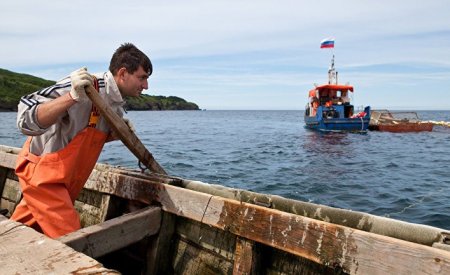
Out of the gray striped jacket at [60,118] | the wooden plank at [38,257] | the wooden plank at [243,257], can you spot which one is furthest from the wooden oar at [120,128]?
the wooden plank at [243,257]

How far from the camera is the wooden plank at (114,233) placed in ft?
9.53

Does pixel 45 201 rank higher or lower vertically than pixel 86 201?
higher

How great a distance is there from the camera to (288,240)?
2721 millimetres

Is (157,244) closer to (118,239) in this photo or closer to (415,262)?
(118,239)

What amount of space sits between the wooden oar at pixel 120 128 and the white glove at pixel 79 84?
54mm

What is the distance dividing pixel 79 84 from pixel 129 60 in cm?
59

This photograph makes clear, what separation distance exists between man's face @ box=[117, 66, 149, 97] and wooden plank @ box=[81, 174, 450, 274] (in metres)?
1.09

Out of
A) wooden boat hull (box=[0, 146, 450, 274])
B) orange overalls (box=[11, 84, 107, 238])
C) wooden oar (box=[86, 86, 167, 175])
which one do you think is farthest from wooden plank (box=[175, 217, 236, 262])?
orange overalls (box=[11, 84, 107, 238])

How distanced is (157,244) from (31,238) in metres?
1.47

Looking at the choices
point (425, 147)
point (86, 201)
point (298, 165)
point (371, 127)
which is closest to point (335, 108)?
point (371, 127)

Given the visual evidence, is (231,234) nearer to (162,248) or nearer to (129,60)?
(162,248)

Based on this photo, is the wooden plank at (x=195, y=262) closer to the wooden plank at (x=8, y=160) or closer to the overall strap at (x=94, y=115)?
the overall strap at (x=94, y=115)

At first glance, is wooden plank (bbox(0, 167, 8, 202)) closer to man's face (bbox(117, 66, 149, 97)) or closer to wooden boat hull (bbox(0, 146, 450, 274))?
wooden boat hull (bbox(0, 146, 450, 274))

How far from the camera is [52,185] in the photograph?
3027 millimetres
